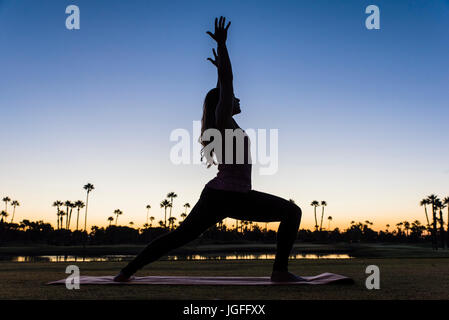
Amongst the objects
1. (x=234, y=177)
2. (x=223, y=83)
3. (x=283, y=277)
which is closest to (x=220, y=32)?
(x=223, y=83)

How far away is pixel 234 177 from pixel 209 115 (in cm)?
92

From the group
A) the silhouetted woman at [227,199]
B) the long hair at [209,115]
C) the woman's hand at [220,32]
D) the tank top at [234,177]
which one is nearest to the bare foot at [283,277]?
the silhouetted woman at [227,199]

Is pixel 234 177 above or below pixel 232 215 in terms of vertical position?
above

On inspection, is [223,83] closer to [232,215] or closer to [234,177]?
[234,177]

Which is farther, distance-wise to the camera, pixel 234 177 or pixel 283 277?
pixel 283 277

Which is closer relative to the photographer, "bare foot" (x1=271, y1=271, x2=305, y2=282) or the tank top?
the tank top

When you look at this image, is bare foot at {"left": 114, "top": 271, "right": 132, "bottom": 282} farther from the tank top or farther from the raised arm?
the raised arm

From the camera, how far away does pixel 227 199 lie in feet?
14.6

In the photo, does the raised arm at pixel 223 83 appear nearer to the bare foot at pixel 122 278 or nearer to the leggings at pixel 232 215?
the leggings at pixel 232 215

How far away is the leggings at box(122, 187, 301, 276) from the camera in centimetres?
448

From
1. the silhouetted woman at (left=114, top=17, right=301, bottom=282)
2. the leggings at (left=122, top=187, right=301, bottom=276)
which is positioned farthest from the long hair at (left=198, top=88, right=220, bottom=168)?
the leggings at (left=122, top=187, right=301, bottom=276)

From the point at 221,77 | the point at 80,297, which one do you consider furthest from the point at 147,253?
the point at 221,77
